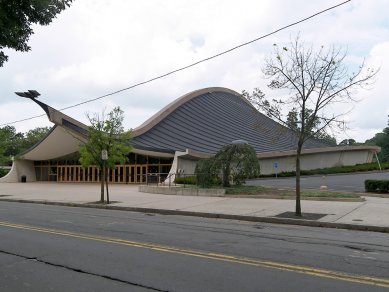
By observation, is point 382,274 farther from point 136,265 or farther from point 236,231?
point 236,231

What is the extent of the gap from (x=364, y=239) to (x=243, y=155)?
13718 mm

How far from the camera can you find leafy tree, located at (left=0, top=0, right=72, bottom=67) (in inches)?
227

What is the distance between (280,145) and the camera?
2202 inches

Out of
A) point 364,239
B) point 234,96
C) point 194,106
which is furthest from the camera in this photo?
point 234,96

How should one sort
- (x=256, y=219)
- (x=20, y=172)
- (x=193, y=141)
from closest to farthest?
1. (x=256, y=219)
2. (x=193, y=141)
3. (x=20, y=172)

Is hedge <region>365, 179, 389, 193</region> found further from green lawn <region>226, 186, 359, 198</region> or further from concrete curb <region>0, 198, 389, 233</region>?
concrete curb <region>0, 198, 389, 233</region>

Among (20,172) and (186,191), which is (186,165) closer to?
(186,191)

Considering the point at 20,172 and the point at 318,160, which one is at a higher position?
the point at 318,160

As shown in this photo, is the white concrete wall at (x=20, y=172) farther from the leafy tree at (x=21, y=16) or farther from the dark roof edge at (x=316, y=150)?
the leafy tree at (x=21, y=16)

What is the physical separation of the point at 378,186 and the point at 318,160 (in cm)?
2980

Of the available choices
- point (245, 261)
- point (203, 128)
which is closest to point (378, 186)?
point (245, 261)

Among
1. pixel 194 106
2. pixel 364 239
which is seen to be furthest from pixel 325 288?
pixel 194 106

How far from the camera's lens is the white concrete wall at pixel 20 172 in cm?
4847

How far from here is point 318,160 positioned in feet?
168
